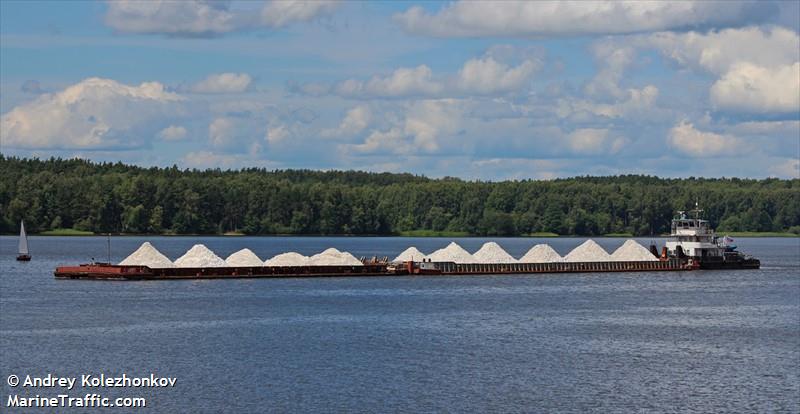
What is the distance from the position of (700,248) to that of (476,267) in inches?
1111

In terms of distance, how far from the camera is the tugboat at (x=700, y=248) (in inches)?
5330

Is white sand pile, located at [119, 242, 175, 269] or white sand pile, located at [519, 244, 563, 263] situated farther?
white sand pile, located at [519, 244, 563, 263]

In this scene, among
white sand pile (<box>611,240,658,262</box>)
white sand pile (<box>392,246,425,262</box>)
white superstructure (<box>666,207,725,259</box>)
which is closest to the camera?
white sand pile (<box>392,246,425,262</box>)

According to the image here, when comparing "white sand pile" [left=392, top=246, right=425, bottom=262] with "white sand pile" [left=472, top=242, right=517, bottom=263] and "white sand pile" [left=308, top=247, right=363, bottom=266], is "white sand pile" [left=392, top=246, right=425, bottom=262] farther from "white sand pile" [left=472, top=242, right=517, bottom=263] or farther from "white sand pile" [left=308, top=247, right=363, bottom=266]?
"white sand pile" [left=308, top=247, right=363, bottom=266]

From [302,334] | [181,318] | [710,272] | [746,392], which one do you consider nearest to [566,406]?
[746,392]

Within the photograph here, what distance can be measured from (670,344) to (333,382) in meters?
24.5

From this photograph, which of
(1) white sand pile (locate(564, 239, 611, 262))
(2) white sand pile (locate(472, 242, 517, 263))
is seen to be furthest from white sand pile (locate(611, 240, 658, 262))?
(2) white sand pile (locate(472, 242, 517, 263))

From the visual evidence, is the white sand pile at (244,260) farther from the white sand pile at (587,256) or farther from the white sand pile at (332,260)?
the white sand pile at (587,256)


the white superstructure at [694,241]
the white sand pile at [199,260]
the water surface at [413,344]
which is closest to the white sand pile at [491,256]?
the water surface at [413,344]

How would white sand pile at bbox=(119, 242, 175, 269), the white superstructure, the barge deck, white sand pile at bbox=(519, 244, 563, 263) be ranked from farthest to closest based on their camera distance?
the white superstructure → white sand pile at bbox=(519, 244, 563, 263) → white sand pile at bbox=(119, 242, 175, 269) → the barge deck

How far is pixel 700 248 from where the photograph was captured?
135875 mm

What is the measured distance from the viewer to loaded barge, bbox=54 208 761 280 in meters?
112

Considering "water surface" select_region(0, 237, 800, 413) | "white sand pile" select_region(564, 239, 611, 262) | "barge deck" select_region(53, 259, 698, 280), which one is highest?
"white sand pile" select_region(564, 239, 611, 262)

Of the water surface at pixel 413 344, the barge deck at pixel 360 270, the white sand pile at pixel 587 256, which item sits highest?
the white sand pile at pixel 587 256
